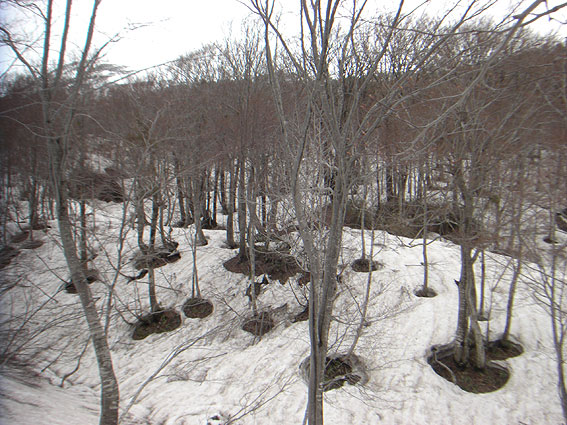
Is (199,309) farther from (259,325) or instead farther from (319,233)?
(319,233)

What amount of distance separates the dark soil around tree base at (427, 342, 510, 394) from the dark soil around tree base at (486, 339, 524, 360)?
1.44 ft

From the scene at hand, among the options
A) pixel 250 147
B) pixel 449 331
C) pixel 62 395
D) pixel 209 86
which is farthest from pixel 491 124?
pixel 62 395

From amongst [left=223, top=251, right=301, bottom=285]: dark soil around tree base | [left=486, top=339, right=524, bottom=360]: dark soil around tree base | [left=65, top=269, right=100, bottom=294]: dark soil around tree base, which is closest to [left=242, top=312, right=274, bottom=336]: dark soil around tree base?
[left=223, top=251, right=301, bottom=285]: dark soil around tree base

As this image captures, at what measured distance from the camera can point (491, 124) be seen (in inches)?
271

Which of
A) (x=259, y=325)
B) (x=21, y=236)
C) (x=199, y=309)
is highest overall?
(x=21, y=236)

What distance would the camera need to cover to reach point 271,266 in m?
12.3

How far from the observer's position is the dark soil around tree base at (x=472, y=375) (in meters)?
7.16

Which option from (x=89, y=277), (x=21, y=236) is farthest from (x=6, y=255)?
(x=21, y=236)

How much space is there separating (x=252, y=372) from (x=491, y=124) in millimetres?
8085

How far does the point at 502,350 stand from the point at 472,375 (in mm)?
1346

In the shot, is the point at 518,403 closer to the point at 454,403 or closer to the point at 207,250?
the point at 454,403

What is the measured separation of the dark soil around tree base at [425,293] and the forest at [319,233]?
7cm

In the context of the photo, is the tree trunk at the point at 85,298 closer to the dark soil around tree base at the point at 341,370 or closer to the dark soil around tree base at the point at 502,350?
the dark soil around tree base at the point at 341,370

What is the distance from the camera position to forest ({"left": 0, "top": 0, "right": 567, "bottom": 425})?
3.37m
